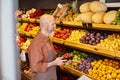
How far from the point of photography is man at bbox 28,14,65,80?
283cm

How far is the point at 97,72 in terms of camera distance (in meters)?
3.39

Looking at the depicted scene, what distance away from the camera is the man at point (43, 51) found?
2.83 metres

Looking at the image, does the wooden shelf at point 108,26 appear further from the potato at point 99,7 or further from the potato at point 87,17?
the potato at point 99,7

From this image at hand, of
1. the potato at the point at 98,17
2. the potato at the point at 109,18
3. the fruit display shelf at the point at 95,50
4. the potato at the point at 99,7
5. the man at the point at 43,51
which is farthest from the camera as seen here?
the potato at the point at 99,7

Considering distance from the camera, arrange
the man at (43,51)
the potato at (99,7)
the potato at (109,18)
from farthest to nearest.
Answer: the potato at (99,7) < the potato at (109,18) < the man at (43,51)

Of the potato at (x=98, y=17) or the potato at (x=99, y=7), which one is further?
the potato at (x=99, y=7)

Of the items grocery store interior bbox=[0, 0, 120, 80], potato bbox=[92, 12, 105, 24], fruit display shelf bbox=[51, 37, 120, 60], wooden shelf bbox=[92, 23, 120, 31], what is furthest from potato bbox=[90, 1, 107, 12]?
fruit display shelf bbox=[51, 37, 120, 60]

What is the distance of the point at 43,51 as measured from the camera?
2914 mm

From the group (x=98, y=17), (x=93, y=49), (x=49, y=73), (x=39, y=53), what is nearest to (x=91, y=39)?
(x=93, y=49)

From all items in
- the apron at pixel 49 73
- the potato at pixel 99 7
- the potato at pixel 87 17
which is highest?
the potato at pixel 99 7

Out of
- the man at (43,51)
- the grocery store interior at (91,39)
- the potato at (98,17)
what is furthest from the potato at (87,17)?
the man at (43,51)

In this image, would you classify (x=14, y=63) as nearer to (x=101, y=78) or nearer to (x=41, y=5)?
(x=101, y=78)

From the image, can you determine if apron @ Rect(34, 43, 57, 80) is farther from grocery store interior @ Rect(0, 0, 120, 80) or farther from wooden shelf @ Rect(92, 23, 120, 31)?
wooden shelf @ Rect(92, 23, 120, 31)

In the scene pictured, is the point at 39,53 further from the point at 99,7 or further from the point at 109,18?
the point at 99,7
